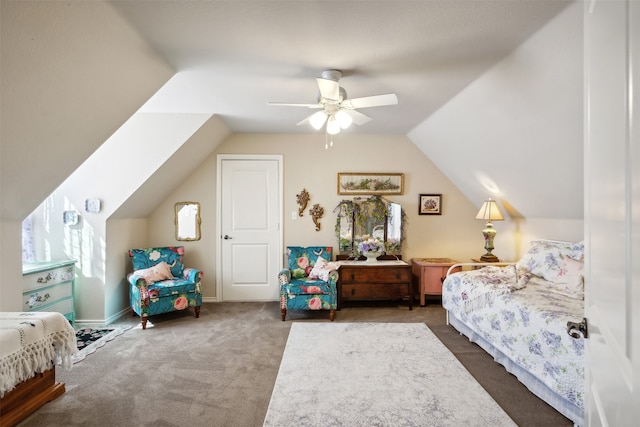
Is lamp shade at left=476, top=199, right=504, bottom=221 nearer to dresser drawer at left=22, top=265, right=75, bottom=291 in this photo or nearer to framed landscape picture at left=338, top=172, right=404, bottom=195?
framed landscape picture at left=338, top=172, right=404, bottom=195

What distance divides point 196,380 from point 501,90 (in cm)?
334

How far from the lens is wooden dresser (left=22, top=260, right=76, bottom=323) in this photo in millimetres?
3203

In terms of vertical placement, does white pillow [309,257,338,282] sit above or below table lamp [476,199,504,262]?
below

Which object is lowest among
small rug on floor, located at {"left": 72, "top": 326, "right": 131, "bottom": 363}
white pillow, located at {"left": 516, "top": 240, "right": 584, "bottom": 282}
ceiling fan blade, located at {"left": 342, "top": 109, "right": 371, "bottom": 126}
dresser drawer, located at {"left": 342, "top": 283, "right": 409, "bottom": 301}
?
small rug on floor, located at {"left": 72, "top": 326, "right": 131, "bottom": 363}

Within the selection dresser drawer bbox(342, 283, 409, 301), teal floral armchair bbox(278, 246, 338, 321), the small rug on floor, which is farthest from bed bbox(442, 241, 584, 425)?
the small rug on floor

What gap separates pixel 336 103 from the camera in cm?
289

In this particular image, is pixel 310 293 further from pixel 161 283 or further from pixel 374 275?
pixel 161 283

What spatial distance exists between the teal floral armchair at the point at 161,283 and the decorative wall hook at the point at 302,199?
162 centimetres

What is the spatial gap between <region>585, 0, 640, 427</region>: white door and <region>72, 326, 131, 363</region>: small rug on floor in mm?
3630

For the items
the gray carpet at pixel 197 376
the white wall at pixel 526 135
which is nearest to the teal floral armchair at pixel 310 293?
the gray carpet at pixel 197 376

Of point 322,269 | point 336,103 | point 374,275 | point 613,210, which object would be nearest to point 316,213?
point 322,269

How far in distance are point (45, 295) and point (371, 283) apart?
11.5 feet

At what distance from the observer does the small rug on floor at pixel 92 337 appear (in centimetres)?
325

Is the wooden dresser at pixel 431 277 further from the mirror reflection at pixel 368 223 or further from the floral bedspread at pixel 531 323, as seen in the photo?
the floral bedspread at pixel 531 323
